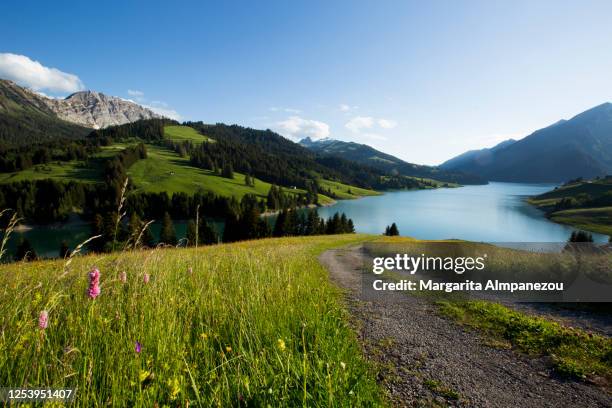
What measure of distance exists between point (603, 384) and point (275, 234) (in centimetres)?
6815

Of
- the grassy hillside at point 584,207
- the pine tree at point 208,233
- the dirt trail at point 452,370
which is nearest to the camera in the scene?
the dirt trail at point 452,370

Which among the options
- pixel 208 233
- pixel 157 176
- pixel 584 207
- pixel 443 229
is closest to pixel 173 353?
pixel 208 233

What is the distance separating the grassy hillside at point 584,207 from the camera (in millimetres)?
106938

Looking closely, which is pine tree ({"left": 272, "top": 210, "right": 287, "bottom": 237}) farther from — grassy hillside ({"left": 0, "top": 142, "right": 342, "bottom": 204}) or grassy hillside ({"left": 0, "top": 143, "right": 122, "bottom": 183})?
grassy hillside ({"left": 0, "top": 143, "right": 122, "bottom": 183})

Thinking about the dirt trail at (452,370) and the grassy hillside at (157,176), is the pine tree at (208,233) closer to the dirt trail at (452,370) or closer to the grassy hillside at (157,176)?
the dirt trail at (452,370)

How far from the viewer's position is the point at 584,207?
443 feet

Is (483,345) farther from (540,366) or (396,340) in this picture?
(396,340)

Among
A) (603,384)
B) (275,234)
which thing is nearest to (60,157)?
(275,234)

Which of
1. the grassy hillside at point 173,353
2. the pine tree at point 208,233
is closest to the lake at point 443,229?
the pine tree at point 208,233

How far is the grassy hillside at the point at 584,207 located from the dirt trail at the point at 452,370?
122m

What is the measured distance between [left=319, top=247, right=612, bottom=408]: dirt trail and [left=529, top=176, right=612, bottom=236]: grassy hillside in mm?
122488

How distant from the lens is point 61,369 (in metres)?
2.56

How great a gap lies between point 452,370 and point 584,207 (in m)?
180

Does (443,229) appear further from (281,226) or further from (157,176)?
(157,176)
